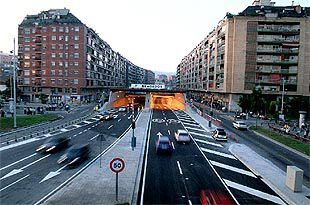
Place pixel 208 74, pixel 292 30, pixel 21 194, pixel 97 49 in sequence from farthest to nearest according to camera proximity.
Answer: pixel 97 49
pixel 208 74
pixel 292 30
pixel 21 194

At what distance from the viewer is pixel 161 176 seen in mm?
19438

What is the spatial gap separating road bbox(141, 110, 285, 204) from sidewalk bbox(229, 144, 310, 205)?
50cm

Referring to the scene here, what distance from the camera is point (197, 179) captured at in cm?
1889

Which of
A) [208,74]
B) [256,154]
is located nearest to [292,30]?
[208,74]

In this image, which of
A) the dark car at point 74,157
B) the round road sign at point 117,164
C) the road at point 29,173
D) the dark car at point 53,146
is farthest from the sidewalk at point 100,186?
the dark car at point 53,146

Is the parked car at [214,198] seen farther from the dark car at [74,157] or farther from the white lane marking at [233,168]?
the dark car at [74,157]

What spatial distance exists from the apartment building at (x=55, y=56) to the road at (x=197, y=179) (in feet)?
229

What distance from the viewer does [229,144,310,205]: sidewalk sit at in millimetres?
16227

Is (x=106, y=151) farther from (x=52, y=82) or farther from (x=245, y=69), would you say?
(x=52, y=82)

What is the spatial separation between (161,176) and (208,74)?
273 feet

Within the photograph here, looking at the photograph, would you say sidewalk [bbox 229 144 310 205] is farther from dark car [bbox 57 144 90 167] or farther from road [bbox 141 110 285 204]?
dark car [bbox 57 144 90 167]

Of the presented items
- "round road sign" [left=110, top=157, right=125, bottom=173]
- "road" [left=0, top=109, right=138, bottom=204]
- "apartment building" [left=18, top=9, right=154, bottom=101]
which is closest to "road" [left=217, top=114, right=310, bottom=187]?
"round road sign" [left=110, top=157, right=125, bottom=173]

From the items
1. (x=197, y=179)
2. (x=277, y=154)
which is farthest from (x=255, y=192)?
(x=277, y=154)

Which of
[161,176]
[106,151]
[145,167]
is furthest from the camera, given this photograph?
[106,151]
